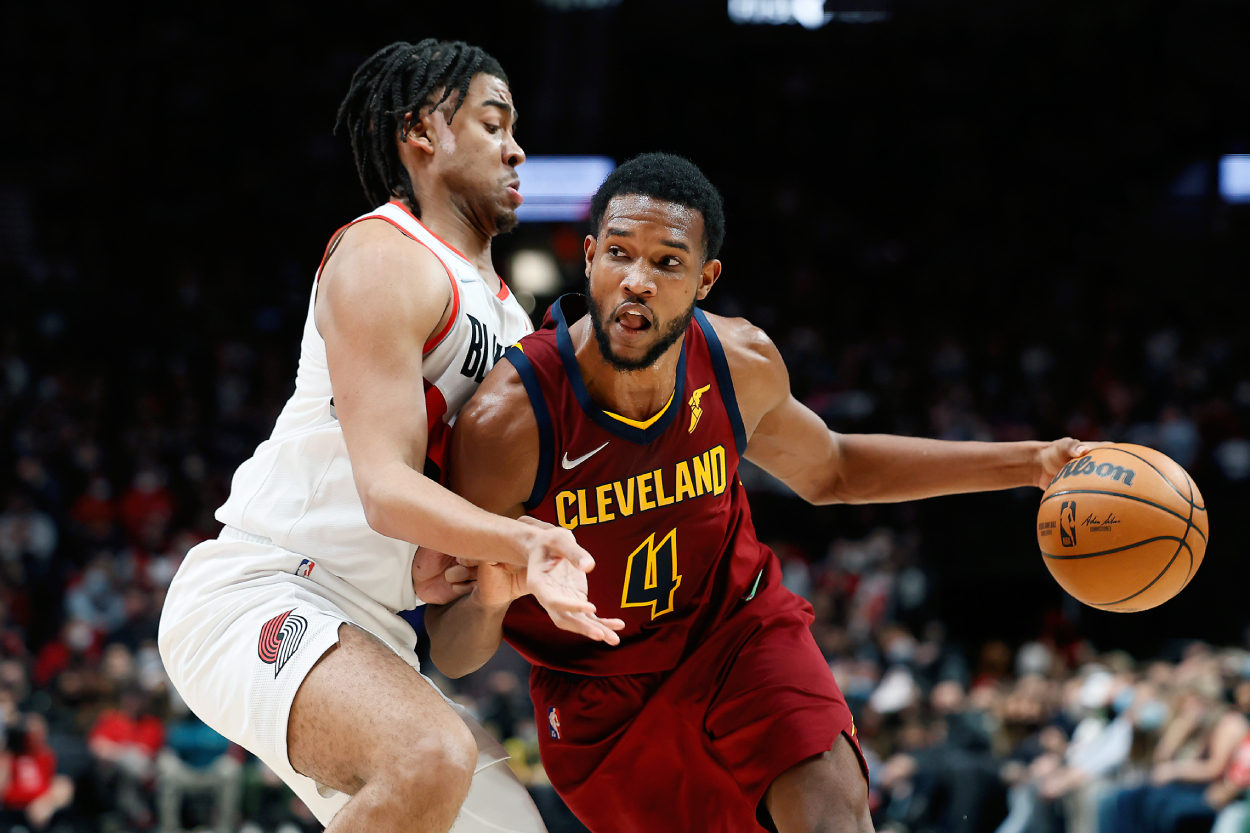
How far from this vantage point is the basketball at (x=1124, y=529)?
3307mm

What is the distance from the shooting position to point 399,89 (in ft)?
11.9

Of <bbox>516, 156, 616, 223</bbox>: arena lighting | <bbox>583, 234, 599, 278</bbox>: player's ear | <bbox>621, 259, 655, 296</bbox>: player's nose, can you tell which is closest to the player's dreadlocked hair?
<bbox>583, 234, 599, 278</bbox>: player's ear

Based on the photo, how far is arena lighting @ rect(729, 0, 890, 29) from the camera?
15.5 metres

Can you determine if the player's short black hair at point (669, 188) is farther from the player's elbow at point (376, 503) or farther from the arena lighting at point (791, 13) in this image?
the arena lighting at point (791, 13)

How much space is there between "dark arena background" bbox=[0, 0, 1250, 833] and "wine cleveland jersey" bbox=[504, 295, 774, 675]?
219 inches

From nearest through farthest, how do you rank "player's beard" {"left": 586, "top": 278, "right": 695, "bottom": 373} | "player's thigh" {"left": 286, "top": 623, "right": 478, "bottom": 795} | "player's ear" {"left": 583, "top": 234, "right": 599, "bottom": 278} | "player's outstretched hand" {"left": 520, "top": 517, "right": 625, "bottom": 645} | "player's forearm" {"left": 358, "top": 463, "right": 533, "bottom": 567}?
"player's outstretched hand" {"left": 520, "top": 517, "right": 625, "bottom": 645} → "player's forearm" {"left": 358, "top": 463, "right": 533, "bottom": 567} → "player's thigh" {"left": 286, "top": 623, "right": 478, "bottom": 795} → "player's beard" {"left": 586, "top": 278, "right": 695, "bottom": 373} → "player's ear" {"left": 583, "top": 234, "right": 599, "bottom": 278}

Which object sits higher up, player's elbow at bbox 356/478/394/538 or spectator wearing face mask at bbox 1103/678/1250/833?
player's elbow at bbox 356/478/394/538

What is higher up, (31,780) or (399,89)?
(399,89)

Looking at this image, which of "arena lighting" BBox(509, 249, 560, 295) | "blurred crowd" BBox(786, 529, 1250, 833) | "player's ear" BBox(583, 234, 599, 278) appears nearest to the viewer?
"player's ear" BBox(583, 234, 599, 278)

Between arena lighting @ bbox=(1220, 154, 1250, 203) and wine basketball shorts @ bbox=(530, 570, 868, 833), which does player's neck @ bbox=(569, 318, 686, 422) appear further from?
arena lighting @ bbox=(1220, 154, 1250, 203)

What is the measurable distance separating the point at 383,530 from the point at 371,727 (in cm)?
43

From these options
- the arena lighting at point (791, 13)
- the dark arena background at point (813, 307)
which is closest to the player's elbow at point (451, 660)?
the dark arena background at point (813, 307)

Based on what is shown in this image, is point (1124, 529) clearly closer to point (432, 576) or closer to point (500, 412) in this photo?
point (500, 412)

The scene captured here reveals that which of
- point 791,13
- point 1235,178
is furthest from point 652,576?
point 1235,178
